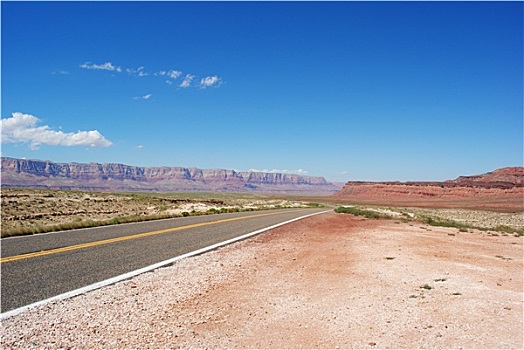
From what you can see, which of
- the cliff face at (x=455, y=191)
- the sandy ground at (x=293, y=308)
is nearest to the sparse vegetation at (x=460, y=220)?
the sandy ground at (x=293, y=308)

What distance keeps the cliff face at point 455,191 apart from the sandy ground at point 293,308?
9368 centimetres

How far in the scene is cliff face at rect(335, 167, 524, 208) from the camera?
10438 centimetres

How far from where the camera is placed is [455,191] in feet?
409

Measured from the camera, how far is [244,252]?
1056 cm

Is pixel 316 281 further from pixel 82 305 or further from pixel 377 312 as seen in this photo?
pixel 82 305

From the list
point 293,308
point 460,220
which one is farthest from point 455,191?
point 293,308

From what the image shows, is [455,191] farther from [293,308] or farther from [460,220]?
[293,308]

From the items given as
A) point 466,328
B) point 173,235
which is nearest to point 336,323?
point 466,328

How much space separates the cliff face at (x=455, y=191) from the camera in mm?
104375

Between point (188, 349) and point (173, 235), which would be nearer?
point (188, 349)

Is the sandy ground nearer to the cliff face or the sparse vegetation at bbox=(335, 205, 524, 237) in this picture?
the sparse vegetation at bbox=(335, 205, 524, 237)

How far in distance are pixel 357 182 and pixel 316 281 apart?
186 m

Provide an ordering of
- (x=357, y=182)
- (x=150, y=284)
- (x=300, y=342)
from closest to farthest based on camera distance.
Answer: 1. (x=300, y=342)
2. (x=150, y=284)
3. (x=357, y=182)

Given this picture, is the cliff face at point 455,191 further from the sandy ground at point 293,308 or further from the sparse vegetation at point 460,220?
the sandy ground at point 293,308
